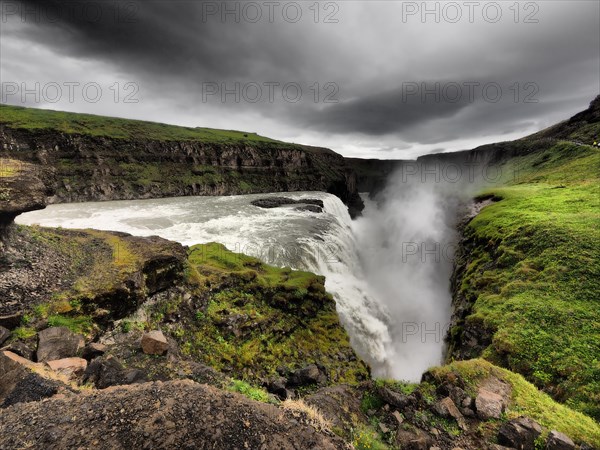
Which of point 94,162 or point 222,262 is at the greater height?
point 94,162

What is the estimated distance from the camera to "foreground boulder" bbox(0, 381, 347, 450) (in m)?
4.64

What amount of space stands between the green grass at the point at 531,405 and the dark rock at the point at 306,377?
513cm

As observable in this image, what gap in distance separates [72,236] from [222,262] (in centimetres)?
852

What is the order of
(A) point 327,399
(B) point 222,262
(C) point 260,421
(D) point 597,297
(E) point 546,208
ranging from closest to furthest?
1. (C) point 260,421
2. (A) point 327,399
3. (D) point 597,297
4. (B) point 222,262
5. (E) point 546,208

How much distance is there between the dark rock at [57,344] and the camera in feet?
25.5

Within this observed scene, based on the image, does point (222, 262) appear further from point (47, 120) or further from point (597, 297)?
point (47, 120)

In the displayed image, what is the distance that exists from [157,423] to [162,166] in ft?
266

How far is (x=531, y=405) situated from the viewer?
8312mm

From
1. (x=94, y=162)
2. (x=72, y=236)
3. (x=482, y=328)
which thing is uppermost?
(x=94, y=162)

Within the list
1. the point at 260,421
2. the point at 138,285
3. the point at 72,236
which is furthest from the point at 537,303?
the point at 72,236

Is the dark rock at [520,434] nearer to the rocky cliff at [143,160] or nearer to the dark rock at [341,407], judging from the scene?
the dark rock at [341,407]

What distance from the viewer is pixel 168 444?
15.5ft

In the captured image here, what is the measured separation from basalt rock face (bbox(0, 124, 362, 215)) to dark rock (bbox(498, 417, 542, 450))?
67579 millimetres

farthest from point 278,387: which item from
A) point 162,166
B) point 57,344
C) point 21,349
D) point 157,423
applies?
point 162,166
